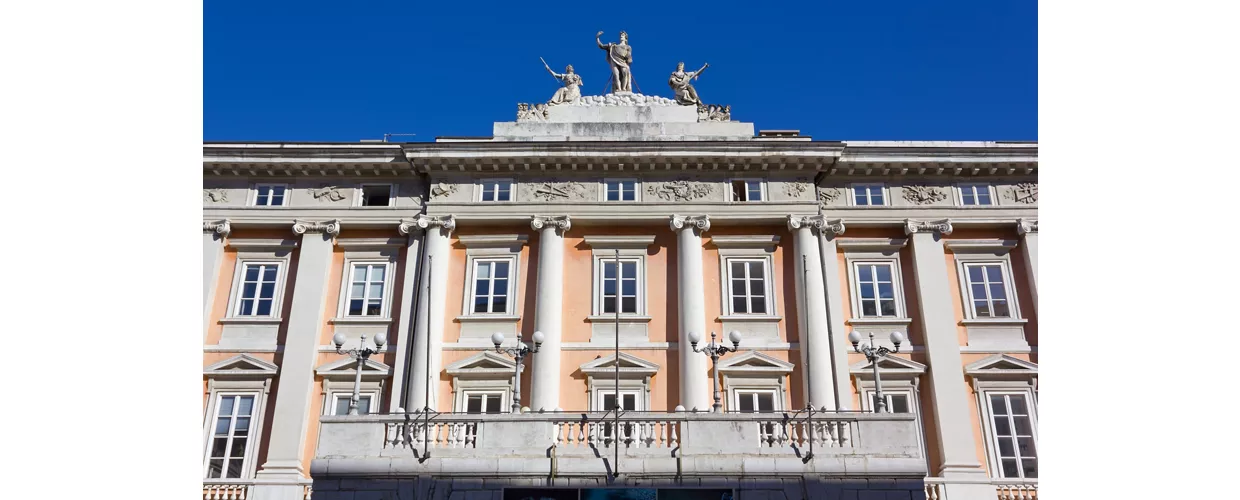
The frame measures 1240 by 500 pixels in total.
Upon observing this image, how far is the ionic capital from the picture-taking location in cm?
2403

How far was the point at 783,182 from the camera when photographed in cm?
2434

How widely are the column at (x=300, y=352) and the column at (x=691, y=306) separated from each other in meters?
9.07

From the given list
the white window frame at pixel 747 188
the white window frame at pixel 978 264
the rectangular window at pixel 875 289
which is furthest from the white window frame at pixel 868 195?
the white window frame at pixel 747 188

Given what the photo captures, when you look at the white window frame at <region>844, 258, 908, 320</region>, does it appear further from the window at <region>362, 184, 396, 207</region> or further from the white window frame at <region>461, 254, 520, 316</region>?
the window at <region>362, 184, 396, 207</region>

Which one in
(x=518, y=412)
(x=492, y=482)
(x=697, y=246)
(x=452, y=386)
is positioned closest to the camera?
(x=492, y=482)

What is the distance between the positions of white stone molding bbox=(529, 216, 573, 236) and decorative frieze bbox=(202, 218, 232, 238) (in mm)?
8082

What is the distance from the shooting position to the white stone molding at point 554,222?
23641mm

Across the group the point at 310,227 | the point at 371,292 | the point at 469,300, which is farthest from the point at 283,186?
the point at 469,300

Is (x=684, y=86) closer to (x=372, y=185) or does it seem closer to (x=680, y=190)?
(x=680, y=190)

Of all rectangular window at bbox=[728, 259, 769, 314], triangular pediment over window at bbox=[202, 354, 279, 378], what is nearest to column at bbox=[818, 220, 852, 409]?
rectangular window at bbox=[728, 259, 769, 314]

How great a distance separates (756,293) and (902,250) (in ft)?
14.1

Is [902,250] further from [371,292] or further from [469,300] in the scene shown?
[371,292]

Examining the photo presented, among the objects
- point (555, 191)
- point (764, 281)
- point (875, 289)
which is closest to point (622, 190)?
point (555, 191)

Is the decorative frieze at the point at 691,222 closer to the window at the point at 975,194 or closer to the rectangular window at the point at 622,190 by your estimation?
the rectangular window at the point at 622,190
